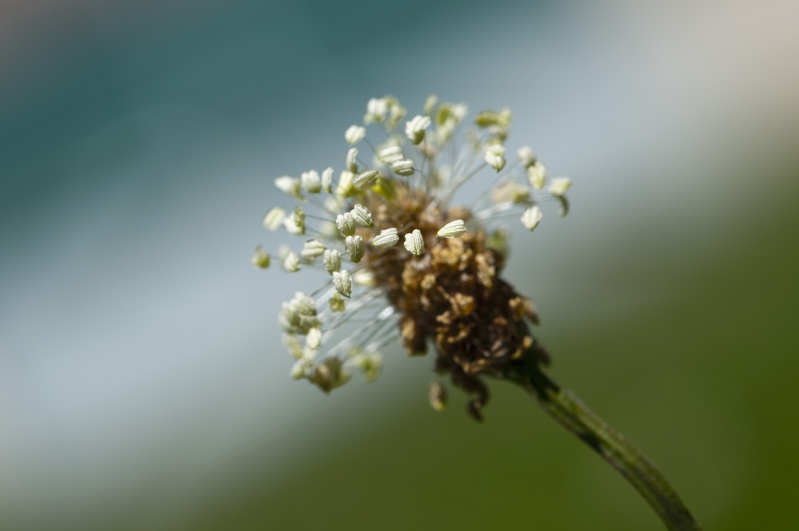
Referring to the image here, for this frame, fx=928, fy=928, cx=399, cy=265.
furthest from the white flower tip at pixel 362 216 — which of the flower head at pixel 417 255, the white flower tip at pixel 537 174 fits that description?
the white flower tip at pixel 537 174

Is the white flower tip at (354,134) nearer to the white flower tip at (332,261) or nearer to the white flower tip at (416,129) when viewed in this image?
the white flower tip at (416,129)

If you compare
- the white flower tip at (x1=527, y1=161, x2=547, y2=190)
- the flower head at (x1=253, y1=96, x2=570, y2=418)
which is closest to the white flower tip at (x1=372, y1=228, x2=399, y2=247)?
the flower head at (x1=253, y1=96, x2=570, y2=418)

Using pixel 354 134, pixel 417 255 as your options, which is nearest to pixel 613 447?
pixel 417 255

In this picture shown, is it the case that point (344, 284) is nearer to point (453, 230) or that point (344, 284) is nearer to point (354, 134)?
point (453, 230)

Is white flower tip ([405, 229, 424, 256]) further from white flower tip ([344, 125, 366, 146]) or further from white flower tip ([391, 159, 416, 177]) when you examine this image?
white flower tip ([344, 125, 366, 146])

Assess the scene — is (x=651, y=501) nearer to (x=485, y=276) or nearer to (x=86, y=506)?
(x=485, y=276)

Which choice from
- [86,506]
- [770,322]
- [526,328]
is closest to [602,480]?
[770,322]

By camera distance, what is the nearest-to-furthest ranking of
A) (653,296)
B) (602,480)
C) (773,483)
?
(773,483) → (602,480) → (653,296)
